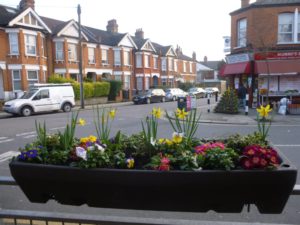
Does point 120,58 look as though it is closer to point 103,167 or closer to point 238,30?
point 238,30

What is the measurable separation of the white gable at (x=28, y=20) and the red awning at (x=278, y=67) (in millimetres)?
18772

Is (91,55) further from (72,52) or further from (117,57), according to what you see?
(117,57)

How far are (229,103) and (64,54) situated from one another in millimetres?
18241

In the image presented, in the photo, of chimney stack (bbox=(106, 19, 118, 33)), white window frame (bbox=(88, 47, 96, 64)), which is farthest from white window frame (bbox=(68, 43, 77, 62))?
chimney stack (bbox=(106, 19, 118, 33))

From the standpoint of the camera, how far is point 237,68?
65.6 feet

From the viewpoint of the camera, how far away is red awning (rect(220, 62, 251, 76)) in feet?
62.6

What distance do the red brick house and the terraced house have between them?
17083mm

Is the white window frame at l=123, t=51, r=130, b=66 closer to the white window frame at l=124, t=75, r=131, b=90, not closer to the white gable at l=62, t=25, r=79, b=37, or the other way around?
the white window frame at l=124, t=75, r=131, b=90

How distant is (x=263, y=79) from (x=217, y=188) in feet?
62.4

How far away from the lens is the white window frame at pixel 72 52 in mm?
29094

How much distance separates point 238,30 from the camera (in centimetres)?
2108

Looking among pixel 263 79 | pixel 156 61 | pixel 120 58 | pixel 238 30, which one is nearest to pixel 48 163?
pixel 263 79

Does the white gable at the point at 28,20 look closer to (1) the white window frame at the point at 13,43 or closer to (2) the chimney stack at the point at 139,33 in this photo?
(1) the white window frame at the point at 13,43

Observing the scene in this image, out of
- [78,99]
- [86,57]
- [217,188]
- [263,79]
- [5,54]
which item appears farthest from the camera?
[86,57]
